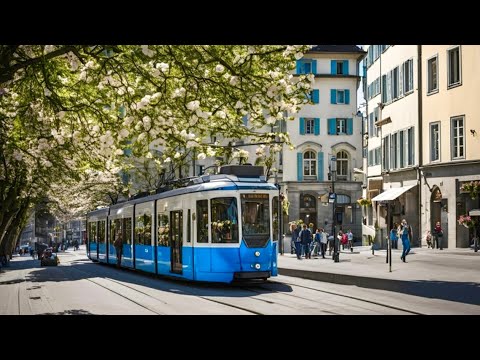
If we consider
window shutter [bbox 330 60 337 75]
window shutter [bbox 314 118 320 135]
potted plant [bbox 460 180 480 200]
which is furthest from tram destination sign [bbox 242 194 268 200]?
window shutter [bbox 330 60 337 75]

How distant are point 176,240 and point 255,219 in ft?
9.34

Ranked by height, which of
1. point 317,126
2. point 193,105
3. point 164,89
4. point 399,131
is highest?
point 317,126

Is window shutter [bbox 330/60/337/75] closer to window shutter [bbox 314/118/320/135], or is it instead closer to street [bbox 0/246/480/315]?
window shutter [bbox 314/118/320/135]

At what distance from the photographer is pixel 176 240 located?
72.0 feet

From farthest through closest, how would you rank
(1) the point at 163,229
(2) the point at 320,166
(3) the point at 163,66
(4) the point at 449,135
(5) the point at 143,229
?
1. (2) the point at 320,166
2. (4) the point at 449,135
3. (5) the point at 143,229
4. (1) the point at 163,229
5. (3) the point at 163,66

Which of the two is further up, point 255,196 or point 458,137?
point 458,137

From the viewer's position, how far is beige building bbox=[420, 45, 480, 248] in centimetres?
3356

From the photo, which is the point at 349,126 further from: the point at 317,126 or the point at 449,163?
the point at 449,163

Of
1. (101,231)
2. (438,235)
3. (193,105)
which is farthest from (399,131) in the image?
(193,105)

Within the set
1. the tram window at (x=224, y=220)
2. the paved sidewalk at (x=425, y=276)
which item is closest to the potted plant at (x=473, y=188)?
the paved sidewalk at (x=425, y=276)
